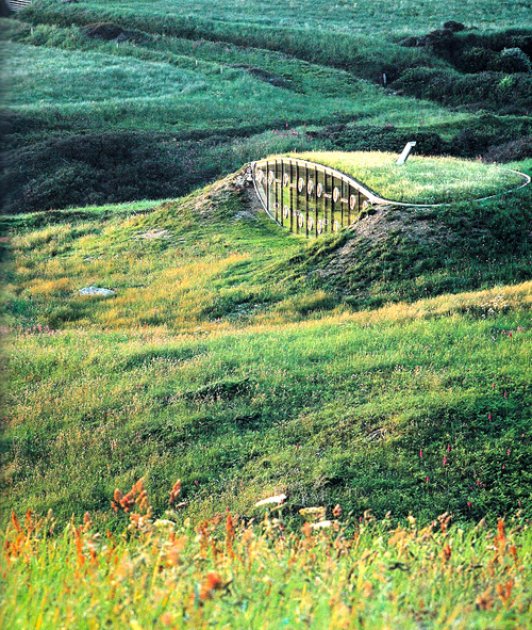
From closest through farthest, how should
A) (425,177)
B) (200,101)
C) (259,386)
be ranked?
(259,386), (425,177), (200,101)

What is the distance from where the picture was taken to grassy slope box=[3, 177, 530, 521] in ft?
34.8

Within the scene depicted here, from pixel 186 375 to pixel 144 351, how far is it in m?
2.04

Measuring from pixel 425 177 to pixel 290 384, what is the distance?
13442mm

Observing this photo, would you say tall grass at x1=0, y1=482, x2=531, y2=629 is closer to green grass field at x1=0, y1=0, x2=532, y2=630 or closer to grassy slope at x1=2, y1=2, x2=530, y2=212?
green grass field at x1=0, y1=0, x2=532, y2=630

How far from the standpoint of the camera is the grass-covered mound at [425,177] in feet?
76.5

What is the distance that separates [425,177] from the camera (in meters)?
25.1

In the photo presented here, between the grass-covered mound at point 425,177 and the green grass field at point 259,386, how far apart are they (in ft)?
0.39

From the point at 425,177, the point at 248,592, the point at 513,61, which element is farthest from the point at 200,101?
the point at 248,592

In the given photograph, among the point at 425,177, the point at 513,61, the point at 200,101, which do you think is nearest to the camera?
the point at 425,177

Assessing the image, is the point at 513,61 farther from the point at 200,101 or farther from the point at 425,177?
the point at 425,177

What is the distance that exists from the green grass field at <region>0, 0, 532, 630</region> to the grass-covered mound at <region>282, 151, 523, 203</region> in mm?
118

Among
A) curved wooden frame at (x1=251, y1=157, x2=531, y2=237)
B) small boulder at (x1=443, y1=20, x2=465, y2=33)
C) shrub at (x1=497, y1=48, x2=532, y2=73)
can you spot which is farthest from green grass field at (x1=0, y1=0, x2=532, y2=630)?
small boulder at (x1=443, y1=20, x2=465, y2=33)

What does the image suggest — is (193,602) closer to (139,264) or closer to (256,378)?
(256,378)

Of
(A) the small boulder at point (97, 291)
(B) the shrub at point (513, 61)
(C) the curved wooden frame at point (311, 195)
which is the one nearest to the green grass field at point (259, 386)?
(A) the small boulder at point (97, 291)
